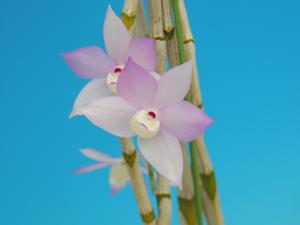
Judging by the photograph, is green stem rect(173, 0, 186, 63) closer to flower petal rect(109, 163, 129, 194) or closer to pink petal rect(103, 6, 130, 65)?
pink petal rect(103, 6, 130, 65)

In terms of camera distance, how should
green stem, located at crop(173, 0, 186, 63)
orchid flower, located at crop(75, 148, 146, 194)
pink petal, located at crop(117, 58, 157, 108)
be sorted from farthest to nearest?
orchid flower, located at crop(75, 148, 146, 194), green stem, located at crop(173, 0, 186, 63), pink petal, located at crop(117, 58, 157, 108)

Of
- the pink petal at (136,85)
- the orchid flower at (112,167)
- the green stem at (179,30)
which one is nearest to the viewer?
the pink petal at (136,85)

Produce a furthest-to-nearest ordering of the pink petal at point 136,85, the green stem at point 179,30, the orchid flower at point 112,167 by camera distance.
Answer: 1. the orchid flower at point 112,167
2. the green stem at point 179,30
3. the pink petal at point 136,85

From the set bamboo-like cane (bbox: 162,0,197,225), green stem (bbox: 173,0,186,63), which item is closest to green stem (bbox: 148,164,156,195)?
bamboo-like cane (bbox: 162,0,197,225)

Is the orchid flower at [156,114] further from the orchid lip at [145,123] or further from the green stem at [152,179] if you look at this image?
the green stem at [152,179]

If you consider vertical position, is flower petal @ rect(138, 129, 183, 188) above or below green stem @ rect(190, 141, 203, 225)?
above

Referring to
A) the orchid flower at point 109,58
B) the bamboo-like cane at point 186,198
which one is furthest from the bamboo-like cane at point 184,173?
the orchid flower at point 109,58

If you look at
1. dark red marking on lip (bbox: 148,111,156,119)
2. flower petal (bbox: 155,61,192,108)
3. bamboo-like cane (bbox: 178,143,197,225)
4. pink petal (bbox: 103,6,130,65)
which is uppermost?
pink petal (bbox: 103,6,130,65)

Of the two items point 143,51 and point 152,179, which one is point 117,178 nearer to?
point 152,179
